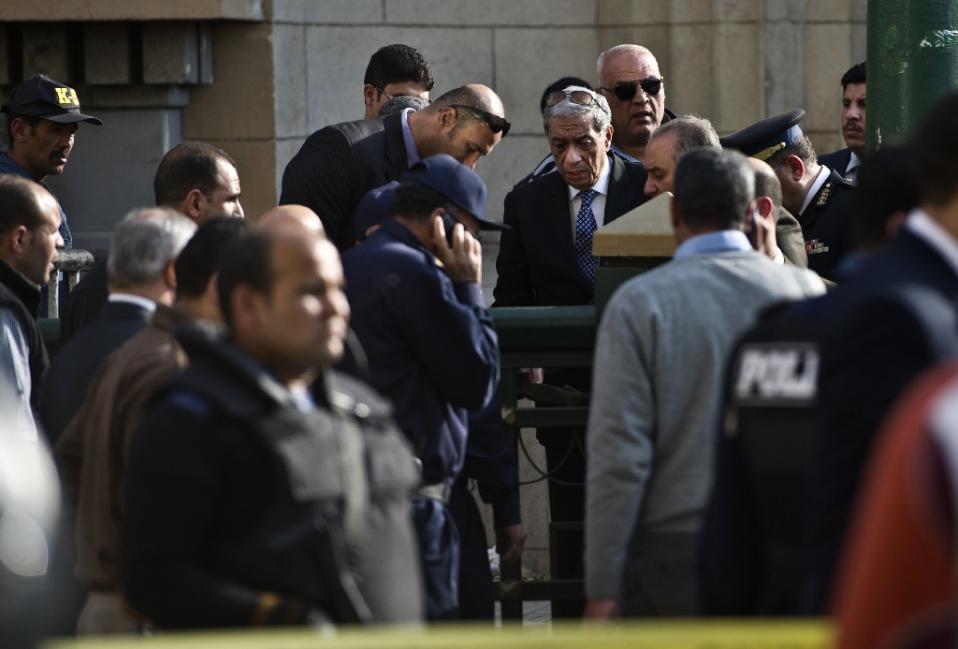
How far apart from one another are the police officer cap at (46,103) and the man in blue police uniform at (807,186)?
2921mm

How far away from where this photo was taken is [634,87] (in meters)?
8.68

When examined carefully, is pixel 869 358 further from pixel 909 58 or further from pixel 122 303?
pixel 909 58

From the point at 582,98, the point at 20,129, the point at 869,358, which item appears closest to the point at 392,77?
the point at 582,98

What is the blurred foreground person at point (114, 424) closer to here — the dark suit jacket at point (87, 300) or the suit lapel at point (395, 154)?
the dark suit jacket at point (87, 300)

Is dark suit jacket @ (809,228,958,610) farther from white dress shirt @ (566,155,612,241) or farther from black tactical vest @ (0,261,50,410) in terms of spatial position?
white dress shirt @ (566,155,612,241)

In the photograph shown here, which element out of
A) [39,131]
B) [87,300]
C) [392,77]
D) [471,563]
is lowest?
[471,563]

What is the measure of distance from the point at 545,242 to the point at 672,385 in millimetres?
2640

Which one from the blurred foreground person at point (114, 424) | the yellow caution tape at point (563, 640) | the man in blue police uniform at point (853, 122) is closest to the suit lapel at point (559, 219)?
the man in blue police uniform at point (853, 122)

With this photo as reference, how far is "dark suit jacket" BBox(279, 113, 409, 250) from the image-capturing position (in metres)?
7.45

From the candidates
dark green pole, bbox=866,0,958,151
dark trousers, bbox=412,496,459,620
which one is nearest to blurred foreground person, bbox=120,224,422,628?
dark trousers, bbox=412,496,459,620

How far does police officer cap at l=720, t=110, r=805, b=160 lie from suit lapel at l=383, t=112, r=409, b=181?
1.23 metres

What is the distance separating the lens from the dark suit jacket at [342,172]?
7.45 metres

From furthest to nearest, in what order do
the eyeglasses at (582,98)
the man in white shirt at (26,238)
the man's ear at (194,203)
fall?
the eyeglasses at (582,98) < the man's ear at (194,203) < the man in white shirt at (26,238)

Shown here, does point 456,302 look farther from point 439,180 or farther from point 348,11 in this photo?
point 348,11
